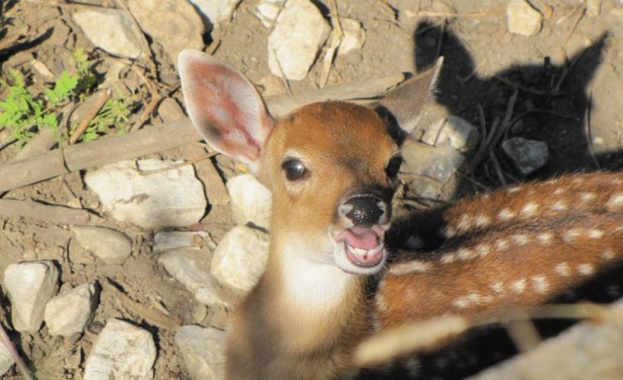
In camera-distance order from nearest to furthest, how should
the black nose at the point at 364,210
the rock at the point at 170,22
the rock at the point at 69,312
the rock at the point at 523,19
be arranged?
the black nose at the point at 364,210 < the rock at the point at 69,312 < the rock at the point at 170,22 < the rock at the point at 523,19

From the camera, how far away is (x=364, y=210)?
111 inches

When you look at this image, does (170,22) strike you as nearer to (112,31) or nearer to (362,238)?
(112,31)

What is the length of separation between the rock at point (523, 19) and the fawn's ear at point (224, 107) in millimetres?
2163

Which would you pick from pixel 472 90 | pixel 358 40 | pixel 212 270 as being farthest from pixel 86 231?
pixel 472 90

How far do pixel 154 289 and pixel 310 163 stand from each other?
1.38 metres

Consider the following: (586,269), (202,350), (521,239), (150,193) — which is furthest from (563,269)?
(150,193)

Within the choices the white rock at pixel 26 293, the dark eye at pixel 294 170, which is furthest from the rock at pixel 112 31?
the dark eye at pixel 294 170

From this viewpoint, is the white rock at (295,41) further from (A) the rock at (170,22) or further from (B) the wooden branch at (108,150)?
(A) the rock at (170,22)

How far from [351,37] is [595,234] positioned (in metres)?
1.86

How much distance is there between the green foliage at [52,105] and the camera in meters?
4.14

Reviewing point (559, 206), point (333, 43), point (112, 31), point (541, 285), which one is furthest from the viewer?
point (333, 43)

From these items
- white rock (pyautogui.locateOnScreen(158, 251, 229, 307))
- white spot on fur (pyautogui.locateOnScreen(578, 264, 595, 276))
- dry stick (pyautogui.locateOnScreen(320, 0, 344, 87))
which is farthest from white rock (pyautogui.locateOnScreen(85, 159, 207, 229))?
white spot on fur (pyautogui.locateOnScreen(578, 264, 595, 276))

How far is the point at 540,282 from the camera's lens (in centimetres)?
342

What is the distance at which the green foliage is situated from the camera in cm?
414
